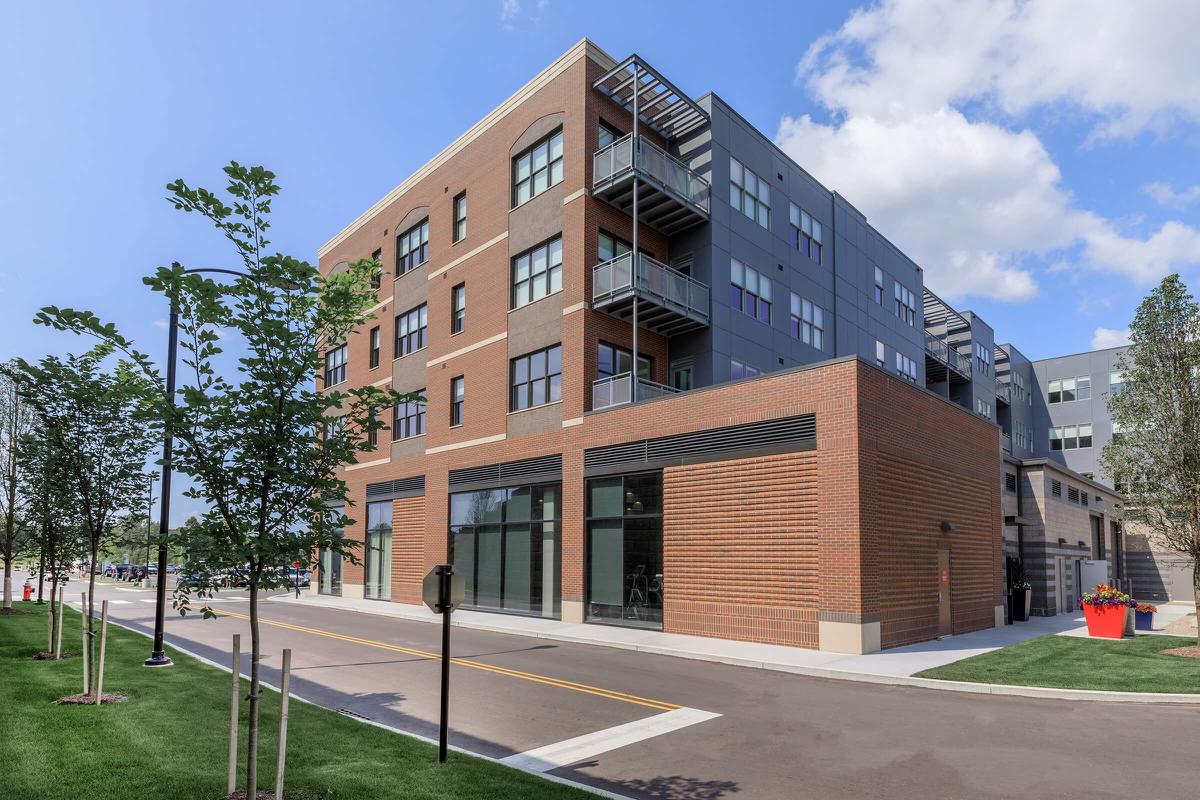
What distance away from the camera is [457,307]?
31.8m

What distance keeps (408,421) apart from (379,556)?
6.70m

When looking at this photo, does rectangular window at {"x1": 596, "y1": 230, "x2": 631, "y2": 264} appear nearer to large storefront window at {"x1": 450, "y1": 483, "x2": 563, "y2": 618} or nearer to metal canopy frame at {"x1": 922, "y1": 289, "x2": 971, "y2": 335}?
large storefront window at {"x1": 450, "y1": 483, "x2": 563, "y2": 618}

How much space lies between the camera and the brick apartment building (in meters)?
19.2

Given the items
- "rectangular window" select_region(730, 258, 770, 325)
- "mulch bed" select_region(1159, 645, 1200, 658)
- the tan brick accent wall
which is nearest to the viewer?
"mulch bed" select_region(1159, 645, 1200, 658)

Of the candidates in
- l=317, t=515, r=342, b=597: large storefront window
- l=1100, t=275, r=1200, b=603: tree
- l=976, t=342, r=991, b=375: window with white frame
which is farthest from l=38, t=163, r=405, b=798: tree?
l=976, t=342, r=991, b=375: window with white frame

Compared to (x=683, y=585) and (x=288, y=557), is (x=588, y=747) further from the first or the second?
(x=683, y=585)

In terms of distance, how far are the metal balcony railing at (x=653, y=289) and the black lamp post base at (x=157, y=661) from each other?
15202 millimetres

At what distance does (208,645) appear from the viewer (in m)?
19.0

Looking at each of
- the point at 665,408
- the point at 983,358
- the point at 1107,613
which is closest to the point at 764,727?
the point at 665,408

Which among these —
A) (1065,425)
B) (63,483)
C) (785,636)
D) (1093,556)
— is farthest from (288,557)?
(1065,425)

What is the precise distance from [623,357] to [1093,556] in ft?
94.1

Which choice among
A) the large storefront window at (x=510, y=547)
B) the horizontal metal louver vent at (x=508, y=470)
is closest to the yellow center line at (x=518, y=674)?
the large storefront window at (x=510, y=547)

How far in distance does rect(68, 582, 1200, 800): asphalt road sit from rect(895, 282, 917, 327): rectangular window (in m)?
28.1

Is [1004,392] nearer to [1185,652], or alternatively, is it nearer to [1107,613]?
[1107,613]
